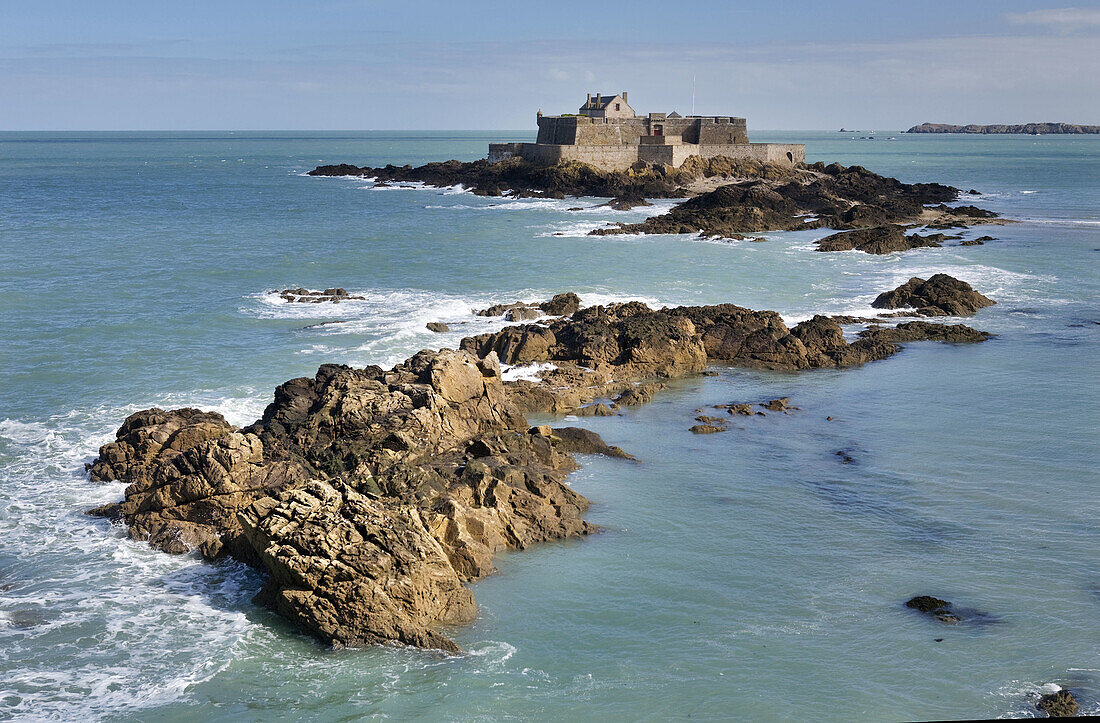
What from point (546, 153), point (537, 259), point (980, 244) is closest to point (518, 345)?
point (537, 259)

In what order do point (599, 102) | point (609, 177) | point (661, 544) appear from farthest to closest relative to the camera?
point (599, 102)
point (609, 177)
point (661, 544)

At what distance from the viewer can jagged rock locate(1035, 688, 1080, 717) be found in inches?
348

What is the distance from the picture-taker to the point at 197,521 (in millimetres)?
12383

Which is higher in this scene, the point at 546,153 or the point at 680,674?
the point at 546,153

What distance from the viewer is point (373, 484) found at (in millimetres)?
12086

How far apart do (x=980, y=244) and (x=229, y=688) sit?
36717 millimetres

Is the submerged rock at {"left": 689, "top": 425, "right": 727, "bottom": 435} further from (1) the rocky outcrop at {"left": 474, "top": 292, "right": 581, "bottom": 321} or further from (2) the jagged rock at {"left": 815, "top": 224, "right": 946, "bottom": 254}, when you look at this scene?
(2) the jagged rock at {"left": 815, "top": 224, "right": 946, "bottom": 254}

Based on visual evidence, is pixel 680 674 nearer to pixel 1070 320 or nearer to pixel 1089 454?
pixel 1089 454

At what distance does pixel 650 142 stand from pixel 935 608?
58.8m

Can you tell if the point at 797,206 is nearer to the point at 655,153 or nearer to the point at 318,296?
the point at 655,153

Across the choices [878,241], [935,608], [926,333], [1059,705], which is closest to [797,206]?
[878,241]

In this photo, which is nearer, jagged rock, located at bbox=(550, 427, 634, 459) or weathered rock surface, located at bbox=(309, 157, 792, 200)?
jagged rock, located at bbox=(550, 427, 634, 459)

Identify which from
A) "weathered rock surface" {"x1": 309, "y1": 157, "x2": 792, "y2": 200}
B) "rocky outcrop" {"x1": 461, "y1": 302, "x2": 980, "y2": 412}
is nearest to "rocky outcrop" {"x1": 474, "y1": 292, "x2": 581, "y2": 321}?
"rocky outcrop" {"x1": 461, "y1": 302, "x2": 980, "y2": 412}

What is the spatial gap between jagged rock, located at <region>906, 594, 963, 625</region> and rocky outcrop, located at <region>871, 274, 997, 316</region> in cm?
1650
